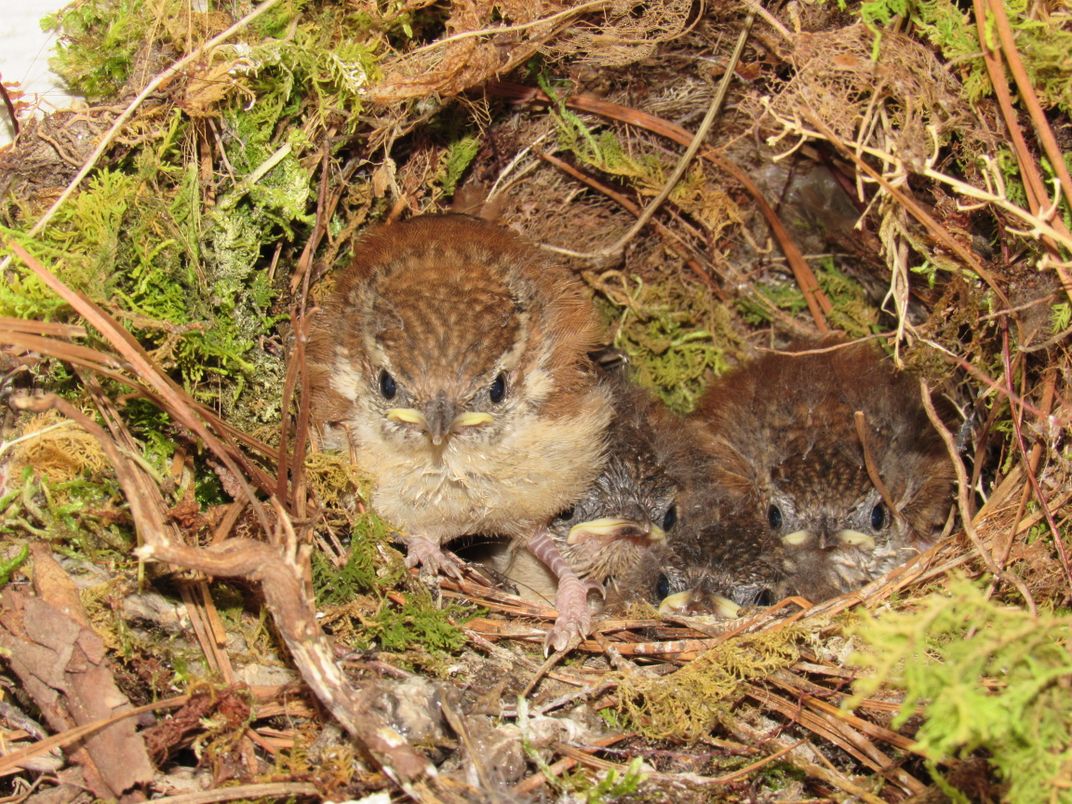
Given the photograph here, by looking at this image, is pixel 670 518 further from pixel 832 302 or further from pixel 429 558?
pixel 832 302

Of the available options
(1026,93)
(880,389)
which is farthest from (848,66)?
(880,389)

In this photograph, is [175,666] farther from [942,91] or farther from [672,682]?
[942,91]

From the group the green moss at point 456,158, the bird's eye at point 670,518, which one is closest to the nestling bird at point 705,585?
the bird's eye at point 670,518

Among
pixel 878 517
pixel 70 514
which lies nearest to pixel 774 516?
pixel 878 517

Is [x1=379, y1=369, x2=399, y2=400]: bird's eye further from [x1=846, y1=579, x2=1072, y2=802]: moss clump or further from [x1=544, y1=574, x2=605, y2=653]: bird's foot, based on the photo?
[x1=846, y1=579, x2=1072, y2=802]: moss clump

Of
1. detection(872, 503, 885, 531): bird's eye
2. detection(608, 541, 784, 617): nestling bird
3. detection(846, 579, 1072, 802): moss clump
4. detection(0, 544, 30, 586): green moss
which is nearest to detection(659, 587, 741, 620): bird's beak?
detection(608, 541, 784, 617): nestling bird

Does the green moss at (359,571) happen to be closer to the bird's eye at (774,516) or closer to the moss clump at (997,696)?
the bird's eye at (774,516)
